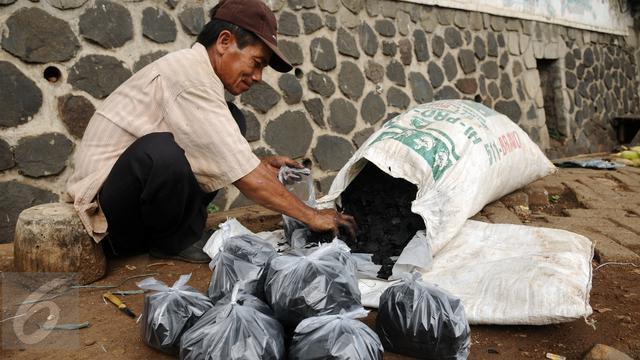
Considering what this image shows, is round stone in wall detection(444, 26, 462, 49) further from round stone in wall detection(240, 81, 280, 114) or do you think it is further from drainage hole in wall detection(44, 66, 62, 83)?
drainage hole in wall detection(44, 66, 62, 83)

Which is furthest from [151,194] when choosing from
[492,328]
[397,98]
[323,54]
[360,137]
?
[397,98]

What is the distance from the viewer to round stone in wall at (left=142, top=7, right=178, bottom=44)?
125 inches

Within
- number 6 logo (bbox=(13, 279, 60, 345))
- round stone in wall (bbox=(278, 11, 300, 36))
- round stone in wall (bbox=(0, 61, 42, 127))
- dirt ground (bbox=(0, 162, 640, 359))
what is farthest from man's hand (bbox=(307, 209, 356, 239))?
round stone in wall (bbox=(278, 11, 300, 36))

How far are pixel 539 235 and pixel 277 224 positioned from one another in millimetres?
1493

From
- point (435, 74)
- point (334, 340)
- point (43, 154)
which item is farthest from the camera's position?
point (435, 74)

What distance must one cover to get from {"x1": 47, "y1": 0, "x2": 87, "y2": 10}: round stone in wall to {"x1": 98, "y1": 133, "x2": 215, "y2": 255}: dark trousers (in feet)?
3.85

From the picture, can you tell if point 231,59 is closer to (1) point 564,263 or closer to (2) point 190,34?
(2) point 190,34

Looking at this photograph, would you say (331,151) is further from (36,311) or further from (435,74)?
(36,311)

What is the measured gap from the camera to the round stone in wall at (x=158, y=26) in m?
3.17

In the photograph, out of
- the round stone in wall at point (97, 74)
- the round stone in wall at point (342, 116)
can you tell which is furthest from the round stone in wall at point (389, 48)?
the round stone in wall at point (97, 74)

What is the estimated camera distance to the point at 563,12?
23.2 ft

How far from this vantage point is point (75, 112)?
2.89 meters

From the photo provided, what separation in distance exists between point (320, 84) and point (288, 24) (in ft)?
1.72

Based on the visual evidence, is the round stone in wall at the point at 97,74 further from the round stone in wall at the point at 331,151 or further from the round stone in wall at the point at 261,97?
the round stone in wall at the point at 331,151
